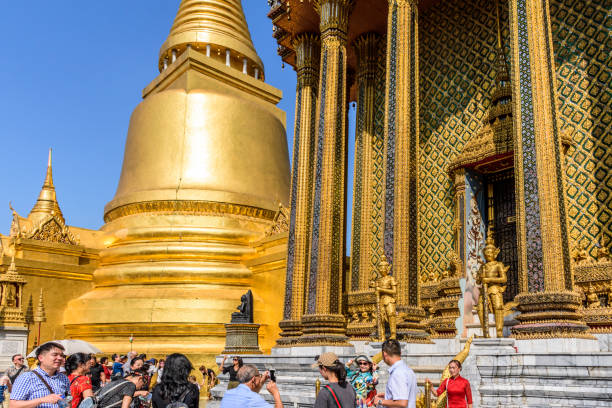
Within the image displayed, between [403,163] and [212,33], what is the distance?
598 inches

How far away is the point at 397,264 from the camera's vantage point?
10.9m

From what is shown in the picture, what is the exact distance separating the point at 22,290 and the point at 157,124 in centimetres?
762

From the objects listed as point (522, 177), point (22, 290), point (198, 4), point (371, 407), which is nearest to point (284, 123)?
point (198, 4)

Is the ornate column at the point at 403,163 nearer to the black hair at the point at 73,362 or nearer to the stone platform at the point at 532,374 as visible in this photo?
the stone platform at the point at 532,374

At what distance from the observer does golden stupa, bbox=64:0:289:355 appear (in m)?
17.3

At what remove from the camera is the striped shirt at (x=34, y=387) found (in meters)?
4.02

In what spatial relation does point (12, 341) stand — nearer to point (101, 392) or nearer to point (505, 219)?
point (505, 219)

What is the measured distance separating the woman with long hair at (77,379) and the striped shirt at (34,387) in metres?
0.90

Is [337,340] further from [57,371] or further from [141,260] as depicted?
[141,260]

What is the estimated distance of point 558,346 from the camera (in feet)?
25.8

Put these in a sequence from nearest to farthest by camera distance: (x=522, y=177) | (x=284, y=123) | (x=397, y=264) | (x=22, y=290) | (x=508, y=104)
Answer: (x=522, y=177) → (x=397, y=264) → (x=508, y=104) → (x=22, y=290) → (x=284, y=123)

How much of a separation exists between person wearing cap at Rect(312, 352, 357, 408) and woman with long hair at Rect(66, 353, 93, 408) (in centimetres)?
222

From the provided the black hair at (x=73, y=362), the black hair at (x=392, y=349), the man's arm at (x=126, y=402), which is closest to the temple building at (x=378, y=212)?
the black hair at (x=392, y=349)

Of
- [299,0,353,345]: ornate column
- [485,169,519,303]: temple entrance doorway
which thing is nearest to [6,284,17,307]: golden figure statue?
[299,0,353,345]: ornate column
